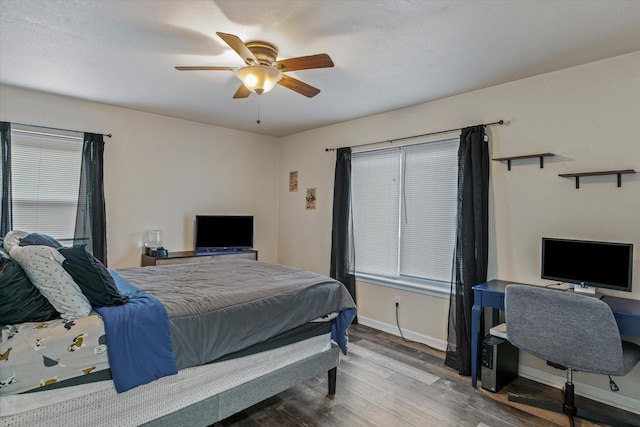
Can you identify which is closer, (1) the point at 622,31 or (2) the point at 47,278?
(2) the point at 47,278

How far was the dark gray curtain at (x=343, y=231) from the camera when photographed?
4395 millimetres

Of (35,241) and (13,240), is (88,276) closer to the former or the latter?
(35,241)

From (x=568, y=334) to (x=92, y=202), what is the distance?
178 inches

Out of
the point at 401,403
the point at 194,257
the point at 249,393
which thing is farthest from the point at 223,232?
the point at 401,403

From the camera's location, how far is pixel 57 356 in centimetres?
149

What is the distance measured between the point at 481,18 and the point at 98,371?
9.27 ft

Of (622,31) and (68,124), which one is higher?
(622,31)

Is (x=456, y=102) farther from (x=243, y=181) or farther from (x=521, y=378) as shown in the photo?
(x=243, y=181)

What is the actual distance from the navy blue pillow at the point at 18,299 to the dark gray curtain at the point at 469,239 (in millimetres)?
3022

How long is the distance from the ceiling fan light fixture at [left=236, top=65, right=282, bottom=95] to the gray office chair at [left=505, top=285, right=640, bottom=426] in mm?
2220

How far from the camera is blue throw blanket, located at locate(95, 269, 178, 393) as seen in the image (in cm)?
159

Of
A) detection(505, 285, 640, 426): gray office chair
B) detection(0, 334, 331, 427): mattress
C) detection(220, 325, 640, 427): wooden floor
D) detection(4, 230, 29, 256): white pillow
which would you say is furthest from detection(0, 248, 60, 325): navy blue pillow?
detection(505, 285, 640, 426): gray office chair

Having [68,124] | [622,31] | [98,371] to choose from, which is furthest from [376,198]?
[68,124]

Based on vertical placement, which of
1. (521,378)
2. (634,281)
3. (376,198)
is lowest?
(521,378)
